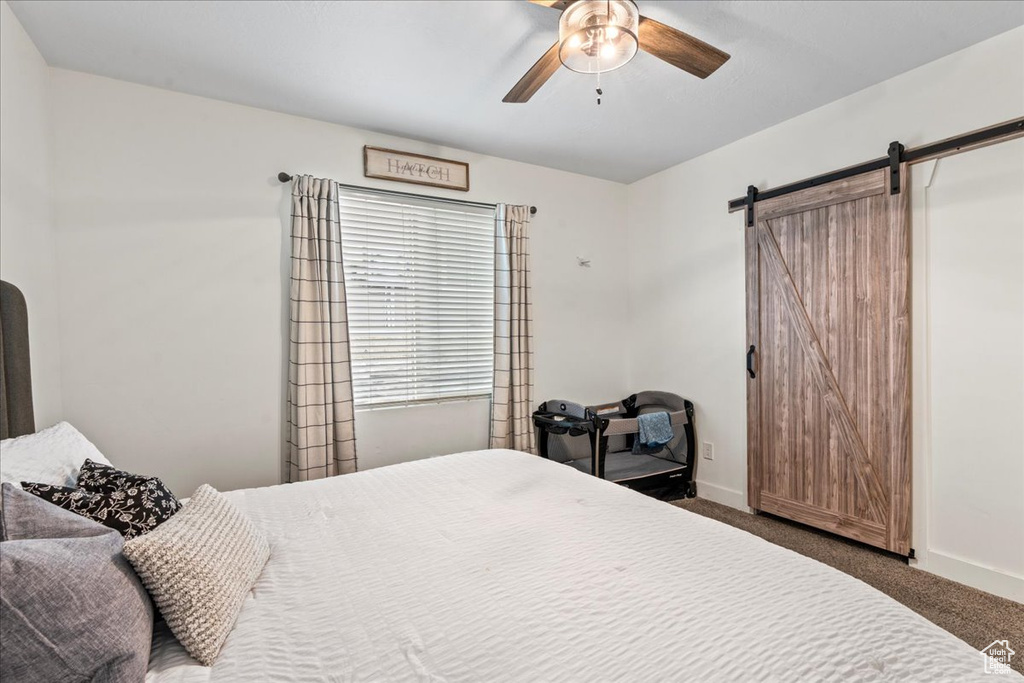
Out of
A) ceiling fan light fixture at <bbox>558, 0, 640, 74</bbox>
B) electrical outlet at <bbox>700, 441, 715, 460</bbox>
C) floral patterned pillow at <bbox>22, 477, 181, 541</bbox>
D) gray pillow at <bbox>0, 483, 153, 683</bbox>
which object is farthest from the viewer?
electrical outlet at <bbox>700, 441, 715, 460</bbox>

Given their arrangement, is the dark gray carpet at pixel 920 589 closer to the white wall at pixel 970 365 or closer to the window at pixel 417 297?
the white wall at pixel 970 365

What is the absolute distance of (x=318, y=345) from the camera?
9.84 feet

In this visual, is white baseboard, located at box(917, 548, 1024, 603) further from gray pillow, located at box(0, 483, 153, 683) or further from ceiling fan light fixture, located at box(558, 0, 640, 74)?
gray pillow, located at box(0, 483, 153, 683)

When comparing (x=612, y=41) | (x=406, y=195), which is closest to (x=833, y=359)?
(x=612, y=41)

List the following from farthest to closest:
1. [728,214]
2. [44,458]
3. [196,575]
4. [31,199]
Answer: [728,214] → [31,199] → [44,458] → [196,575]

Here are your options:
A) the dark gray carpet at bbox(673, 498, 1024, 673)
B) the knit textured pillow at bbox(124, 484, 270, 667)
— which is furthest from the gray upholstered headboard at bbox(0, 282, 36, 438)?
the dark gray carpet at bbox(673, 498, 1024, 673)

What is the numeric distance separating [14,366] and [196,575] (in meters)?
1.53

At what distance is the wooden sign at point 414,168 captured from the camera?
3.28 m

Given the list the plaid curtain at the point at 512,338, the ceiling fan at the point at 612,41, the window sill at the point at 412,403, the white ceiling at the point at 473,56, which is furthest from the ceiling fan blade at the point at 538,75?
the window sill at the point at 412,403

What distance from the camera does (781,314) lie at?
10.8 feet

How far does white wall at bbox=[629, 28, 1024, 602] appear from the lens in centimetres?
244

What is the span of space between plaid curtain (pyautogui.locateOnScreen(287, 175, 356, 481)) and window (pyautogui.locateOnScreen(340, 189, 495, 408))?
17 cm

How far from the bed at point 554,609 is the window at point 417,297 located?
171 centimetres

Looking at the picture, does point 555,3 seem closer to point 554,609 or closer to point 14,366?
point 554,609
